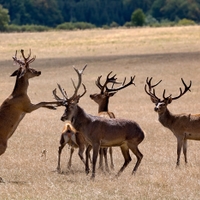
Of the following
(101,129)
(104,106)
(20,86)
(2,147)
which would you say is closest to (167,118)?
(104,106)

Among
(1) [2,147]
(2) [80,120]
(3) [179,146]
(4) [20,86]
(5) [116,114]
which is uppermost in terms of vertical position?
(4) [20,86]

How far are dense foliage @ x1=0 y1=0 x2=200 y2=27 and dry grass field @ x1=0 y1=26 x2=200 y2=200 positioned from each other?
233ft

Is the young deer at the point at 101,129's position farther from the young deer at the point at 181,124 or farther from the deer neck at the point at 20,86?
the young deer at the point at 181,124

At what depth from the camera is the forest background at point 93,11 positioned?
12750 cm

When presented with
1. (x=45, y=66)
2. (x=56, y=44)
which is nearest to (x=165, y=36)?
(x=56, y=44)

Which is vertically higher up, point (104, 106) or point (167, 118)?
point (104, 106)

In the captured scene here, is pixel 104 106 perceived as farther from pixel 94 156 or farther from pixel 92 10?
pixel 92 10

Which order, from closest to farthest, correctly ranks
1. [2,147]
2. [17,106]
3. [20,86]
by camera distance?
1. [2,147]
2. [17,106]
3. [20,86]

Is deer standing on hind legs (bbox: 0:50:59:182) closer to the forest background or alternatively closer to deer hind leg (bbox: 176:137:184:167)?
deer hind leg (bbox: 176:137:184:167)

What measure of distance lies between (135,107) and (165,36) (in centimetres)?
3449

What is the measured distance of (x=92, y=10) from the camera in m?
150

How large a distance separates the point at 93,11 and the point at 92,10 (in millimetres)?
318

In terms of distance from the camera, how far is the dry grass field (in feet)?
37.6

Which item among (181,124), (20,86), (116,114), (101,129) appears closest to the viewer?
(101,129)
